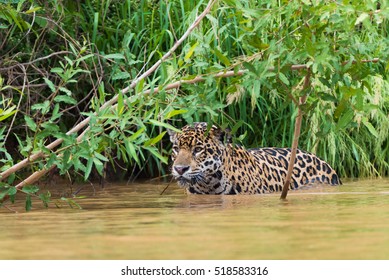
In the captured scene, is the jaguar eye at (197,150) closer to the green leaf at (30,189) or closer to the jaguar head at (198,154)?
the jaguar head at (198,154)

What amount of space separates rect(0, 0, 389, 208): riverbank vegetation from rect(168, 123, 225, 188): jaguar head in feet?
0.63

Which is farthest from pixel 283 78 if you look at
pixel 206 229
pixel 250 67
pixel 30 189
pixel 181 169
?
pixel 181 169

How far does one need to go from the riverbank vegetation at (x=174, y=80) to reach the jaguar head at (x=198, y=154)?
0.19 meters

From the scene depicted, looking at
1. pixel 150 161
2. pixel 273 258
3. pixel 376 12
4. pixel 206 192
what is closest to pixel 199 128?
pixel 206 192

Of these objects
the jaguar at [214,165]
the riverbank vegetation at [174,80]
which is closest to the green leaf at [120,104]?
the riverbank vegetation at [174,80]

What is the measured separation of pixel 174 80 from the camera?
21.4ft

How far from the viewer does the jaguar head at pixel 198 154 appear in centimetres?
783

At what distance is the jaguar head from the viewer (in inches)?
308

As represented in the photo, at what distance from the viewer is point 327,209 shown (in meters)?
5.95

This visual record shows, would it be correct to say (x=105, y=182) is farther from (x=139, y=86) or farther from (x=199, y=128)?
(x=139, y=86)

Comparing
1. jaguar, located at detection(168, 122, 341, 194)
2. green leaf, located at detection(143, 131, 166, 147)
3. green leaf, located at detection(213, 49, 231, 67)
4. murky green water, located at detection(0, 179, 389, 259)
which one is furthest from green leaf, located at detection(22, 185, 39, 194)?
jaguar, located at detection(168, 122, 341, 194)

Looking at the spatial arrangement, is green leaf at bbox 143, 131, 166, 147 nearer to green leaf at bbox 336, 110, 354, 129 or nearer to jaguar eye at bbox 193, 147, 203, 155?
green leaf at bbox 336, 110, 354, 129

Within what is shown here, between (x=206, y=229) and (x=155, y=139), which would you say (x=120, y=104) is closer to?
(x=155, y=139)

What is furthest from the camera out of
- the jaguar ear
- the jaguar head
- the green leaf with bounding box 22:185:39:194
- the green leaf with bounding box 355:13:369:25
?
the jaguar ear
